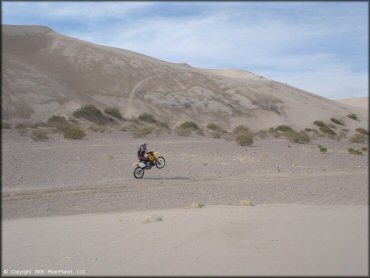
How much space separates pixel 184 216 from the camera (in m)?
11.8

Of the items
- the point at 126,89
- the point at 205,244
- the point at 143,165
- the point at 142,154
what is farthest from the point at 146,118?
the point at 205,244

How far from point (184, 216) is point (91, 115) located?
47273 millimetres

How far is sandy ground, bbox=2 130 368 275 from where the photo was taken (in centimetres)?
666

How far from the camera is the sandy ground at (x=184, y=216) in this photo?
666cm

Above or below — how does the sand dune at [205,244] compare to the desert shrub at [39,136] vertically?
below

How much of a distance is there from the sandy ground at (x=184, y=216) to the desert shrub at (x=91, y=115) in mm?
27864

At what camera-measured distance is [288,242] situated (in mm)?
7066

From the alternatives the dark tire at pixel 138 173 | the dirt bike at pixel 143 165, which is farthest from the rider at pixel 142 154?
the dark tire at pixel 138 173

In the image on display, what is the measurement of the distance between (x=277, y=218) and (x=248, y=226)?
64 cm

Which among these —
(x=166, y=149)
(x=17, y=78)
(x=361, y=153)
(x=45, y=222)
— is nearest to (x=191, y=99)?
(x=17, y=78)

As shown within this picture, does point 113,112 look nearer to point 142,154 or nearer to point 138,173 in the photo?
point 142,154

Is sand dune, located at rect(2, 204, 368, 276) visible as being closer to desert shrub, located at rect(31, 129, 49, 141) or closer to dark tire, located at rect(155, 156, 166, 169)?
dark tire, located at rect(155, 156, 166, 169)

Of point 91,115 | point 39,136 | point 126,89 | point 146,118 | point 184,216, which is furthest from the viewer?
point 126,89

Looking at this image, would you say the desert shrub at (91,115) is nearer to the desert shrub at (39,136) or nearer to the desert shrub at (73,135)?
the desert shrub at (73,135)
